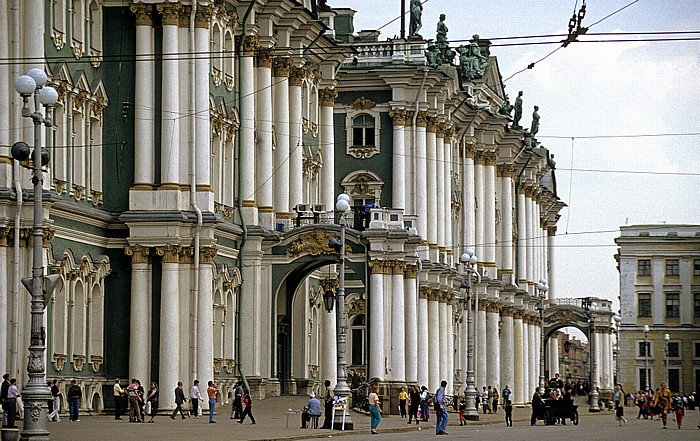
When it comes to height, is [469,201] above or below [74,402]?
above

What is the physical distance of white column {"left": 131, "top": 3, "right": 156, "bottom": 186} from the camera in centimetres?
5838

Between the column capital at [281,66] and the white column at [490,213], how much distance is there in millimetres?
34462

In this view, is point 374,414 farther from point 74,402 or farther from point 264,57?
point 264,57

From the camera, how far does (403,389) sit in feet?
218

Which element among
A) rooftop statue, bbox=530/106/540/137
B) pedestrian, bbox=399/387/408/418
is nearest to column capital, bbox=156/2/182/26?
pedestrian, bbox=399/387/408/418

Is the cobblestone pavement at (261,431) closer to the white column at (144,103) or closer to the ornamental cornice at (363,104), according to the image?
the white column at (144,103)

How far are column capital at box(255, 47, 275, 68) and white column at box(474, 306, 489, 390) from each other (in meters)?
→ 33.7

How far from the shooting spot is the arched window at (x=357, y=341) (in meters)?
84.0

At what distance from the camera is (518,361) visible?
349ft

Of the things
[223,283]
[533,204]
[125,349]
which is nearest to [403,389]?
[223,283]

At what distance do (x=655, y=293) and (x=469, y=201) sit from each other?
7280cm

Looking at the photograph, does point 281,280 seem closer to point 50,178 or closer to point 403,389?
point 403,389

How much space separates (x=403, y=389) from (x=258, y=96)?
12.9 meters

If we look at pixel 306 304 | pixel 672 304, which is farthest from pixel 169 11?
pixel 672 304
